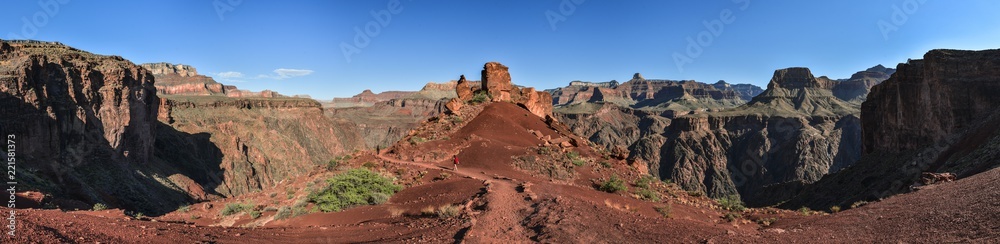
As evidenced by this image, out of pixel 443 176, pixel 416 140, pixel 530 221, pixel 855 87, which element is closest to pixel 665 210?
pixel 530 221

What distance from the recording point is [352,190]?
15.3 m

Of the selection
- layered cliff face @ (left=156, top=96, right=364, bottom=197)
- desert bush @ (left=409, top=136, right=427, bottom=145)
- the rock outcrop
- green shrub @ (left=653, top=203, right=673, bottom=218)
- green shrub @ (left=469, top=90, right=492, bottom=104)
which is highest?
the rock outcrop

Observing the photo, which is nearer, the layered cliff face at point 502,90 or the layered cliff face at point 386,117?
the layered cliff face at point 502,90

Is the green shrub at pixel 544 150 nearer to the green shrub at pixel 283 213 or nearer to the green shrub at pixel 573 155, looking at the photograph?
the green shrub at pixel 573 155

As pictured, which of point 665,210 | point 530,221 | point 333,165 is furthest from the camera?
point 333,165

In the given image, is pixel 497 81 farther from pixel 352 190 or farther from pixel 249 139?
pixel 249 139

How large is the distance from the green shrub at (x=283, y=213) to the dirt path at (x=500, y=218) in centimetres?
582

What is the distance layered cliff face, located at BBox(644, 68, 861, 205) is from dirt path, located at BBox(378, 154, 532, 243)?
76940mm

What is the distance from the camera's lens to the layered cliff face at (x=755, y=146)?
99.2 meters

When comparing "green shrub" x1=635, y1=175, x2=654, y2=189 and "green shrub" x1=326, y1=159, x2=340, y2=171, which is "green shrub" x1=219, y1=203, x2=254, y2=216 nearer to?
"green shrub" x1=326, y1=159, x2=340, y2=171

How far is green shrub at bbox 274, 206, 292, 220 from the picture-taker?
13524 mm

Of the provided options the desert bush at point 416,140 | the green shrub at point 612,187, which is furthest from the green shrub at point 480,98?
the green shrub at point 612,187

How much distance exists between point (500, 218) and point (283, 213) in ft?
22.1

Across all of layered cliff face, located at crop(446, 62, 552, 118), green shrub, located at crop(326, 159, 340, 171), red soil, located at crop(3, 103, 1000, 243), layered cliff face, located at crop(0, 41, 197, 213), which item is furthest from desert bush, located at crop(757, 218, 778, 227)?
layered cliff face, located at crop(0, 41, 197, 213)
